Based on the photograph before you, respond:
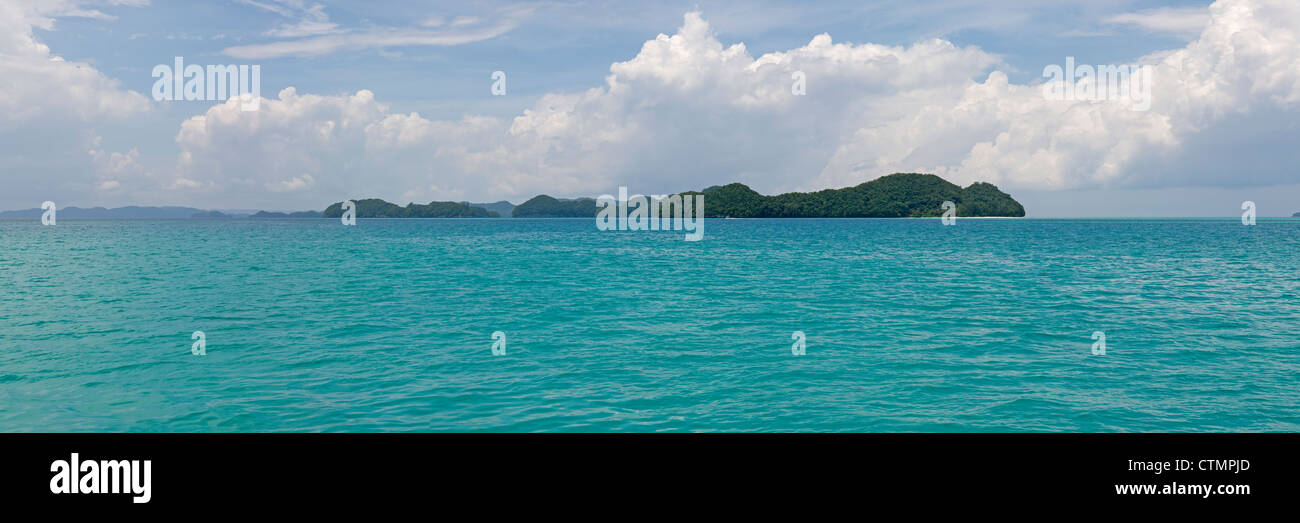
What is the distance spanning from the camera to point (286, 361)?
2420 cm

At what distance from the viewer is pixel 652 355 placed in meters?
25.2

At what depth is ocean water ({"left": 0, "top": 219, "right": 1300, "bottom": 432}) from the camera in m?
18.1

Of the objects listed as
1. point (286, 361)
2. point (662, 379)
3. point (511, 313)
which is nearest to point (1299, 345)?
point (662, 379)

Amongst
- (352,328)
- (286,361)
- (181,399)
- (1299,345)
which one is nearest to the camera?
(181,399)

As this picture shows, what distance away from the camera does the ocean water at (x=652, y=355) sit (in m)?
18.1
